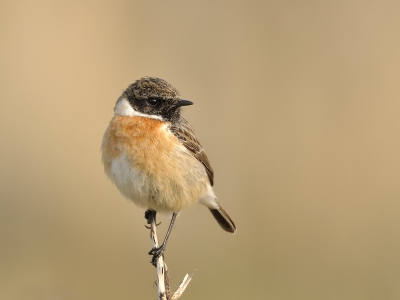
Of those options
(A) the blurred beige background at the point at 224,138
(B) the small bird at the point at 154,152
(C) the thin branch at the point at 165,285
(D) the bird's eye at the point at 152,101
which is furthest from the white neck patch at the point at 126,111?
(A) the blurred beige background at the point at 224,138

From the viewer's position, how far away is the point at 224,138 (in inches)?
362

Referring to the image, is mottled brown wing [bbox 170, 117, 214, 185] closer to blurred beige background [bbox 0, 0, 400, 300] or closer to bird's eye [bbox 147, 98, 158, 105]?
bird's eye [bbox 147, 98, 158, 105]

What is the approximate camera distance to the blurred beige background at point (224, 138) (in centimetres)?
809

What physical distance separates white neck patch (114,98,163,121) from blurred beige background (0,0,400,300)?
3.03 metres

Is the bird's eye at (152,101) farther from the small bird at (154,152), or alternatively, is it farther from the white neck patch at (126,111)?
the white neck patch at (126,111)

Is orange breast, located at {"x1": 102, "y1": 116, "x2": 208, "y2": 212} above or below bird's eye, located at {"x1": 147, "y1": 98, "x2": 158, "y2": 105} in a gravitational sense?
below

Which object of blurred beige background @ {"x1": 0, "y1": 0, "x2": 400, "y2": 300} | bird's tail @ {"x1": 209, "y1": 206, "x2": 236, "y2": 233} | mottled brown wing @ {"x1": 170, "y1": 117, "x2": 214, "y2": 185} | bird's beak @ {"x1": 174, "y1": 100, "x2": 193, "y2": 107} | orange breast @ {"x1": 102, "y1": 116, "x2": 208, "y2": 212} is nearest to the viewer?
orange breast @ {"x1": 102, "y1": 116, "x2": 208, "y2": 212}

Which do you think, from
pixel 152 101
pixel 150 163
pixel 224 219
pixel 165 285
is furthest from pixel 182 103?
pixel 165 285

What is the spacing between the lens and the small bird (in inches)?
201

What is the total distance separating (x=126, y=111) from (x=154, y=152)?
57cm

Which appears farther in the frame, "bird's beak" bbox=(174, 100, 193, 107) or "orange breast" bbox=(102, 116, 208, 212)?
"bird's beak" bbox=(174, 100, 193, 107)

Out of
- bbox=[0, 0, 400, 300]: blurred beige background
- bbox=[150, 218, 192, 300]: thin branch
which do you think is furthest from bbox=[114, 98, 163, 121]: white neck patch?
bbox=[0, 0, 400, 300]: blurred beige background

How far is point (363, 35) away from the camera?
31.2ft

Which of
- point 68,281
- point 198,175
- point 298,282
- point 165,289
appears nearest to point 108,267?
point 68,281
